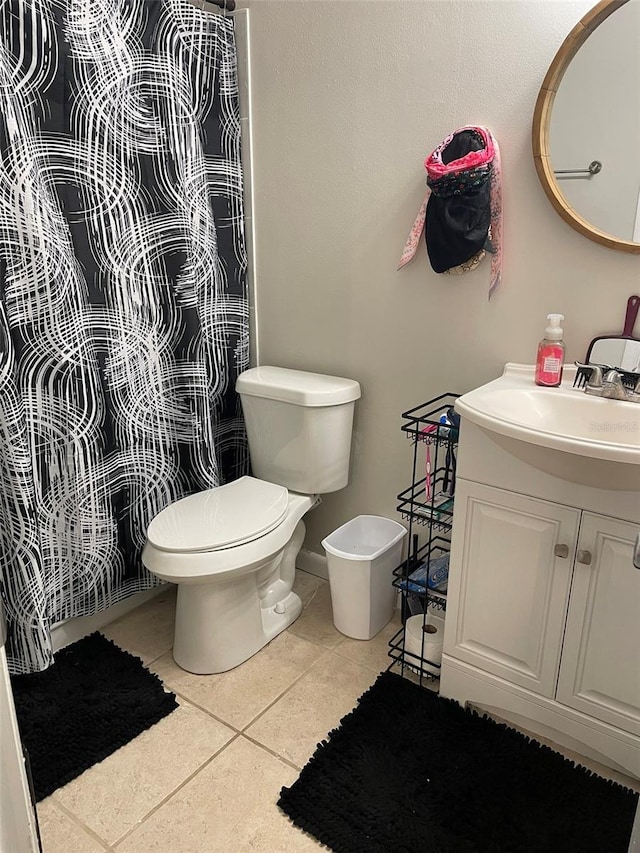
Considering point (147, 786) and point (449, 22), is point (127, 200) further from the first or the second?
point (147, 786)

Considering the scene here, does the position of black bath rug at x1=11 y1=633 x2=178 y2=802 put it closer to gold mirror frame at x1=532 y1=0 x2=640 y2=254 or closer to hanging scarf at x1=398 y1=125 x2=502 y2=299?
hanging scarf at x1=398 y1=125 x2=502 y2=299

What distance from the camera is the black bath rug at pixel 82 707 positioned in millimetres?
1691

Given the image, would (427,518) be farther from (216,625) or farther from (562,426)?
(216,625)

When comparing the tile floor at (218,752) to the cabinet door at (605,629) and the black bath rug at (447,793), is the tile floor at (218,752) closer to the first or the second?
the black bath rug at (447,793)

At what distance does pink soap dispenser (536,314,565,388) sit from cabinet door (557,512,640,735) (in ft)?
1.32

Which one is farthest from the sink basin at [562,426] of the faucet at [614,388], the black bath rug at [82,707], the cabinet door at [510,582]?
the black bath rug at [82,707]

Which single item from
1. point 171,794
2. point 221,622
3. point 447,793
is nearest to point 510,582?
point 447,793

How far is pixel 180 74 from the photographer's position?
6.64ft

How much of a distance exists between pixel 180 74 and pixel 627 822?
2342mm

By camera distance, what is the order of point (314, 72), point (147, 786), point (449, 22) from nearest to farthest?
1. point (147, 786)
2. point (449, 22)
3. point (314, 72)

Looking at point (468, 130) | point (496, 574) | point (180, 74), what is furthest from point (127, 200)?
point (496, 574)

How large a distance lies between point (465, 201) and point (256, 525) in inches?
43.3

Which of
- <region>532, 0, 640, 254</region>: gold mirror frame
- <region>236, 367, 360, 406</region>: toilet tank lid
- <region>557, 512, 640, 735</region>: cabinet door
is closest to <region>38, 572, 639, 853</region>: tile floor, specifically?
<region>557, 512, 640, 735</region>: cabinet door

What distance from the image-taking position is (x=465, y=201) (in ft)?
5.97
